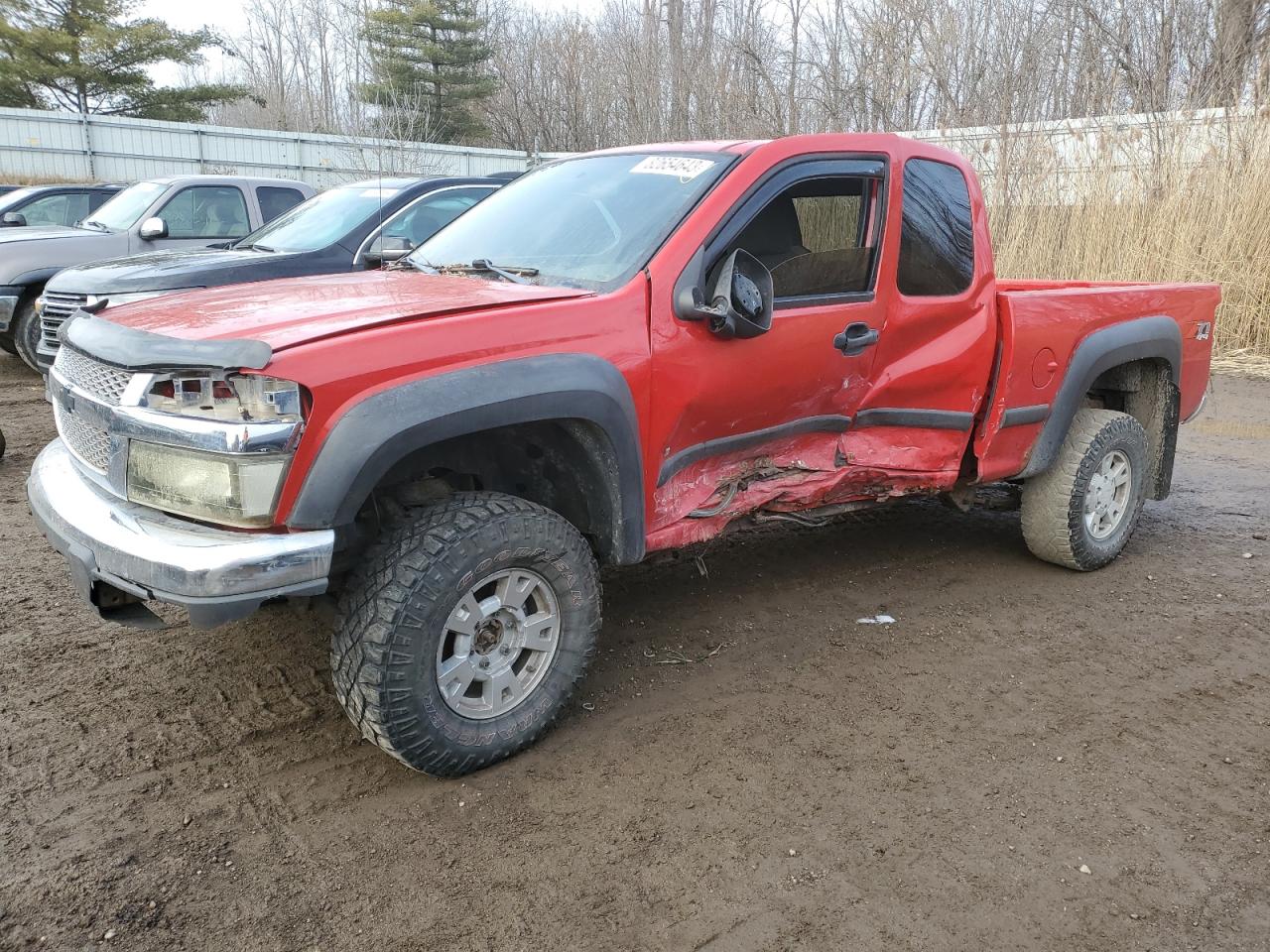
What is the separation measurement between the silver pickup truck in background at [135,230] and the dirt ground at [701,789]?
5.50 metres

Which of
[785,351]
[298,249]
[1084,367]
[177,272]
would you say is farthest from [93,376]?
[298,249]

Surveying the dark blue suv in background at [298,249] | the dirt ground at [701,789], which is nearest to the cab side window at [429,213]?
the dark blue suv in background at [298,249]

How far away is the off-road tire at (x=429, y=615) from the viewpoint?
272cm

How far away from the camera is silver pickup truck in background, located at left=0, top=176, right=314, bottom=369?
29.1 feet

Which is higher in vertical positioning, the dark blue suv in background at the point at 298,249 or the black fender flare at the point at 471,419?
the dark blue suv in background at the point at 298,249

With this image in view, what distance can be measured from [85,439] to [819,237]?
2.74 meters

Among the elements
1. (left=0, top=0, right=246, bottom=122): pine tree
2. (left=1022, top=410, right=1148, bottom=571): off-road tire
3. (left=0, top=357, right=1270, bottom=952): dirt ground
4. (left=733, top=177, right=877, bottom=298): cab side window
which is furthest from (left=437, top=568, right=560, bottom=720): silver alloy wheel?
(left=0, top=0, right=246, bottom=122): pine tree

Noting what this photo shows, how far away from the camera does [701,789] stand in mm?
2939

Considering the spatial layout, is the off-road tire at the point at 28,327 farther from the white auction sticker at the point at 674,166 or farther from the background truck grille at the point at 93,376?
the white auction sticker at the point at 674,166

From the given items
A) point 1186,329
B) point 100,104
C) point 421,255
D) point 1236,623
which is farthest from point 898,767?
point 100,104

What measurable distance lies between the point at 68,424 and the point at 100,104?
33.9 metres

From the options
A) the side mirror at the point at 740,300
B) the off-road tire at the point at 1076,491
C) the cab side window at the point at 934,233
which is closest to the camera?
the side mirror at the point at 740,300

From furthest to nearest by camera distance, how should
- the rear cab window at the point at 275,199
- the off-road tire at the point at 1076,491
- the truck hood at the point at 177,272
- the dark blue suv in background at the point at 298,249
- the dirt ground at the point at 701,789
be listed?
1. the rear cab window at the point at 275,199
2. the dark blue suv in background at the point at 298,249
3. the truck hood at the point at 177,272
4. the off-road tire at the point at 1076,491
5. the dirt ground at the point at 701,789

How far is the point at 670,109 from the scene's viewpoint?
75.2 feet
